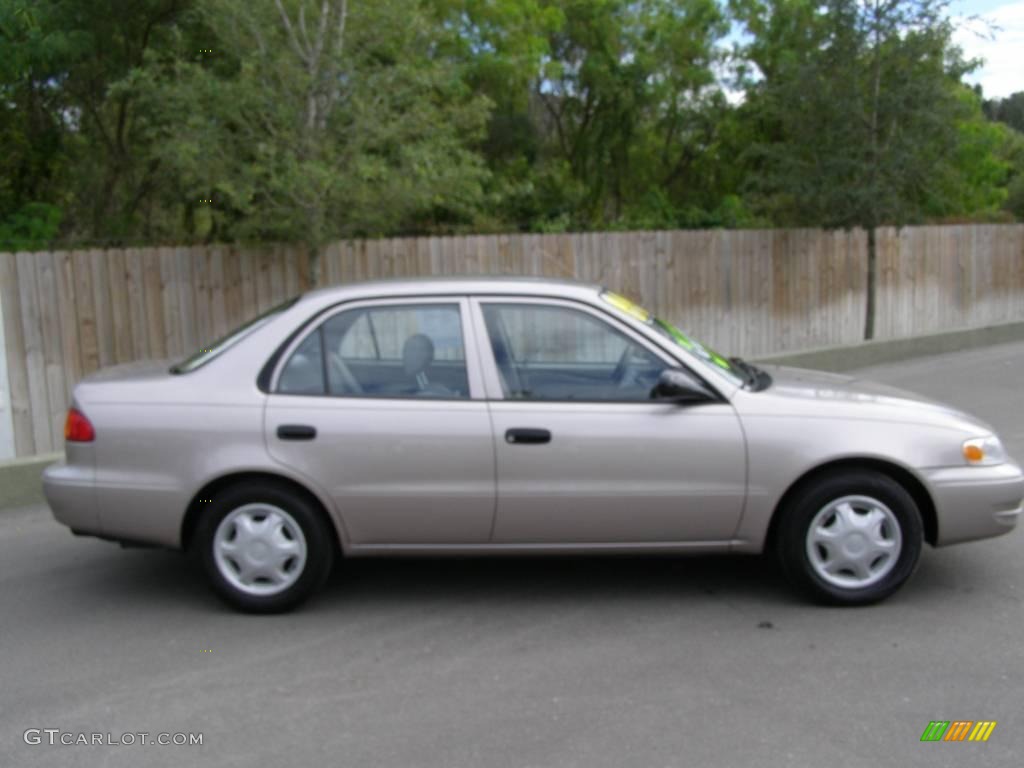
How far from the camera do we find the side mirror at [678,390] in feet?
15.8

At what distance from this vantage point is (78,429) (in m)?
5.01

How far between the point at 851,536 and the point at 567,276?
7445mm

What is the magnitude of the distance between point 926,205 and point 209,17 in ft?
34.8

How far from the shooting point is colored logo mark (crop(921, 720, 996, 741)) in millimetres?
3725

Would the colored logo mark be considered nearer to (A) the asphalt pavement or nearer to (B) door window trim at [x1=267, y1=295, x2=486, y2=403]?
(A) the asphalt pavement

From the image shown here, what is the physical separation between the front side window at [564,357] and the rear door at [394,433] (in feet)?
0.60

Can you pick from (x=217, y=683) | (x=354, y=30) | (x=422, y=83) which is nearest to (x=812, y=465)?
(x=217, y=683)

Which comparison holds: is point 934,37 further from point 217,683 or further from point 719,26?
point 217,683

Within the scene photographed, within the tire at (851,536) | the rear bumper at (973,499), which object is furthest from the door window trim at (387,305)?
the rear bumper at (973,499)

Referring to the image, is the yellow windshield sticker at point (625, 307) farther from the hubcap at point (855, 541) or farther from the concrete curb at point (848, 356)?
the concrete curb at point (848, 356)

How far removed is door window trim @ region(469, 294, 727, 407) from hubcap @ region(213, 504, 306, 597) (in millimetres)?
1175

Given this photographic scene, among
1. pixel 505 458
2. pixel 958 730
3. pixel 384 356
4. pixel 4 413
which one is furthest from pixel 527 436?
pixel 4 413

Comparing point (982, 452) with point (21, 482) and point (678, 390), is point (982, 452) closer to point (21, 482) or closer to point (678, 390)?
point (678, 390)

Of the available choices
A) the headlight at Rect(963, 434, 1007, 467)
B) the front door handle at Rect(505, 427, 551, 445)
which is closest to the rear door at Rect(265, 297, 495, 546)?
the front door handle at Rect(505, 427, 551, 445)
